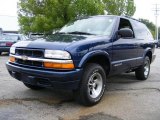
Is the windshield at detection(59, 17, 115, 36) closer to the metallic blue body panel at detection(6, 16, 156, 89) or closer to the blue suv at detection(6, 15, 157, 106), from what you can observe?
the blue suv at detection(6, 15, 157, 106)

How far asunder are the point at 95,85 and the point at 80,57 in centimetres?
90

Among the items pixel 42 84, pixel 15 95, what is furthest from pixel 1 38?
pixel 42 84

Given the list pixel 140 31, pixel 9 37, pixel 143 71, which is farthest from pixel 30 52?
pixel 9 37

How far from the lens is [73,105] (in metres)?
5.31

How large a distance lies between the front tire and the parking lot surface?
149 millimetres

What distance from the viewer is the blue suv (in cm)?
479

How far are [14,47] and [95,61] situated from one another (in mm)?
1615

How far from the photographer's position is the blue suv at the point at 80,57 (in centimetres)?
479

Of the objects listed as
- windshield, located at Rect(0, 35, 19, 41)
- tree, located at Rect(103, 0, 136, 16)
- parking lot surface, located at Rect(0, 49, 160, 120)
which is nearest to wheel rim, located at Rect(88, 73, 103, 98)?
parking lot surface, located at Rect(0, 49, 160, 120)

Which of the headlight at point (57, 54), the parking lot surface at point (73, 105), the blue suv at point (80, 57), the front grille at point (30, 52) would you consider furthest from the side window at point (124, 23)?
the front grille at point (30, 52)

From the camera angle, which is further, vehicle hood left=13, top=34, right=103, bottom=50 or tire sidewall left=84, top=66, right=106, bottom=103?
tire sidewall left=84, top=66, right=106, bottom=103

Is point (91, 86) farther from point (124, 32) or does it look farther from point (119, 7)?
point (119, 7)

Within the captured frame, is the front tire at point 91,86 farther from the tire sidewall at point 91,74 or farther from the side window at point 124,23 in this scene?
the side window at point 124,23

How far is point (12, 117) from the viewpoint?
4.55m
